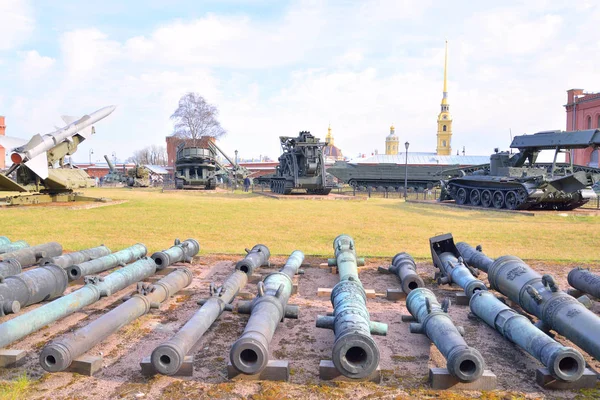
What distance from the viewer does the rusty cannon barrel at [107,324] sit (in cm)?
369

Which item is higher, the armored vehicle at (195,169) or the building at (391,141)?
the building at (391,141)

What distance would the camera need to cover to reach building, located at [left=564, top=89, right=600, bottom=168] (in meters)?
42.4

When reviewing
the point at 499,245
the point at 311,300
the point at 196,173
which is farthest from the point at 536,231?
the point at 196,173

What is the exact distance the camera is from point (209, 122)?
56.9m

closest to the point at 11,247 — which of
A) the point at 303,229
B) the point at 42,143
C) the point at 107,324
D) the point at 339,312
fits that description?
the point at 107,324

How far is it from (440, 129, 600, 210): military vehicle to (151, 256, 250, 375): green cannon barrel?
15.8m

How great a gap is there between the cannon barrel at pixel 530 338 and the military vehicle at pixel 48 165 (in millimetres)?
17058

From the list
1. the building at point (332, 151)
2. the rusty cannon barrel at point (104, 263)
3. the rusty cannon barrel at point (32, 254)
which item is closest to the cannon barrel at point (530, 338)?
the rusty cannon barrel at point (104, 263)

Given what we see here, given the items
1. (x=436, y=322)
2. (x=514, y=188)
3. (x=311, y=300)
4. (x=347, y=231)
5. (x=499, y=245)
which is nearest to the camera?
(x=436, y=322)

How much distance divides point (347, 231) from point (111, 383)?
9266mm

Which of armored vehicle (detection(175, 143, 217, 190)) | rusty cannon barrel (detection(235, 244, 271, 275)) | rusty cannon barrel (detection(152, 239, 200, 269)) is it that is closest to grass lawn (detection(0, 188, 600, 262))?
rusty cannon barrel (detection(152, 239, 200, 269))

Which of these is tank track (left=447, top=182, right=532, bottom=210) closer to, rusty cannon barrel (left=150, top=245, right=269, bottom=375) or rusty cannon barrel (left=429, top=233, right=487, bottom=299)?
rusty cannon barrel (left=429, top=233, right=487, bottom=299)

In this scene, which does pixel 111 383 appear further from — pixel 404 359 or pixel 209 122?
pixel 209 122

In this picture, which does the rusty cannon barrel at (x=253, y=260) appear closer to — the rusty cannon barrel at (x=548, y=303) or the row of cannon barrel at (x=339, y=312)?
the row of cannon barrel at (x=339, y=312)
